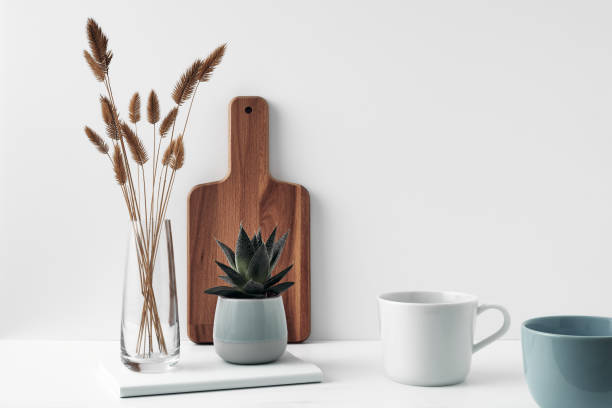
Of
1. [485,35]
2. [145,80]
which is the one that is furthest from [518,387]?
[145,80]

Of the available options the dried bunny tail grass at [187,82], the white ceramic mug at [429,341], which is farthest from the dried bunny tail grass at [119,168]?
the white ceramic mug at [429,341]

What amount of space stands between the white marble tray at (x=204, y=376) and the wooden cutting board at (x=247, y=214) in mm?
162

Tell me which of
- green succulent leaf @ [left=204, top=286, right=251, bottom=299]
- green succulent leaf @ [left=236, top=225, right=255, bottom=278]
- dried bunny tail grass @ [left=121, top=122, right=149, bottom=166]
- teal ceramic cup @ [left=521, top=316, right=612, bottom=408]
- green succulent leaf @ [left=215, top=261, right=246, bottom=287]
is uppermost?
dried bunny tail grass @ [left=121, top=122, right=149, bottom=166]

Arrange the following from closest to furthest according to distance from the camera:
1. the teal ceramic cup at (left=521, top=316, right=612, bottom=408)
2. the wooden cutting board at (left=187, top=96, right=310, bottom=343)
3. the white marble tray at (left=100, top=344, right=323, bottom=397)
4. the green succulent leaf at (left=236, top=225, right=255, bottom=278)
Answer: the teal ceramic cup at (left=521, top=316, right=612, bottom=408) < the white marble tray at (left=100, top=344, right=323, bottom=397) < the green succulent leaf at (left=236, top=225, right=255, bottom=278) < the wooden cutting board at (left=187, top=96, right=310, bottom=343)

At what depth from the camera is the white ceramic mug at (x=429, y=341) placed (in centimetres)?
73

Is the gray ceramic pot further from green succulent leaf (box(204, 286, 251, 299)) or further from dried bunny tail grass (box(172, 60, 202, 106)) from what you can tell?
dried bunny tail grass (box(172, 60, 202, 106))

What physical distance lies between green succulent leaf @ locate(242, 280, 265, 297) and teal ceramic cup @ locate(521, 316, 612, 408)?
0.35 metres

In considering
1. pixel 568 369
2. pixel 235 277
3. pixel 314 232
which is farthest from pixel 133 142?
pixel 568 369

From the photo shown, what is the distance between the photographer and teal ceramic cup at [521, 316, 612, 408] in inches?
23.5

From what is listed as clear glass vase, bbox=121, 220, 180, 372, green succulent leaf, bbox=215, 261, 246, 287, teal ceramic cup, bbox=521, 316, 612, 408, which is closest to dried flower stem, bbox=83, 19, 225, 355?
clear glass vase, bbox=121, 220, 180, 372

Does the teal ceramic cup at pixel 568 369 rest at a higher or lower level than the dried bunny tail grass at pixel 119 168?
lower

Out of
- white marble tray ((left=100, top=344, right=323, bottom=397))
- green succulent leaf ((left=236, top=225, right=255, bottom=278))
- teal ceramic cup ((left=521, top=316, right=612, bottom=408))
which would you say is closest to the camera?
teal ceramic cup ((left=521, top=316, right=612, bottom=408))

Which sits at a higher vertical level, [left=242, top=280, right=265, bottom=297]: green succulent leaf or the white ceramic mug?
[left=242, top=280, right=265, bottom=297]: green succulent leaf

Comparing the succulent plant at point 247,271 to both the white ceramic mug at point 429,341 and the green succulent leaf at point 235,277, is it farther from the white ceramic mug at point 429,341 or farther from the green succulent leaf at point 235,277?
the white ceramic mug at point 429,341
